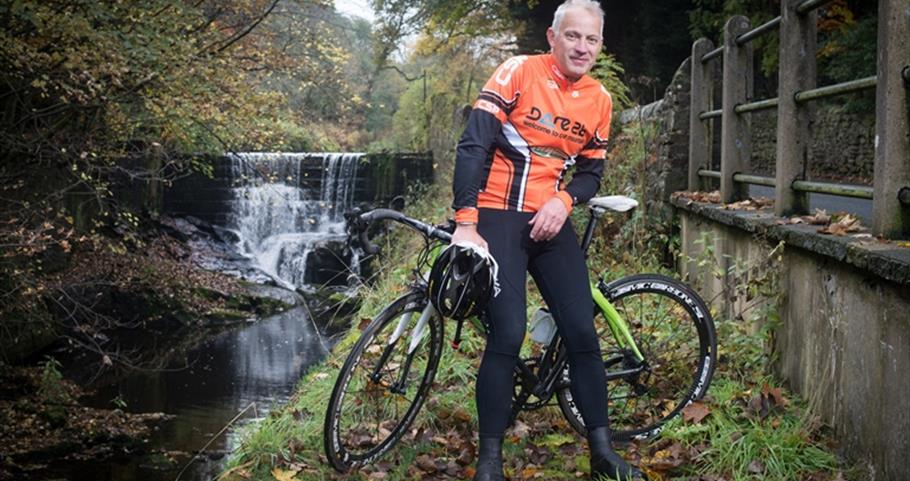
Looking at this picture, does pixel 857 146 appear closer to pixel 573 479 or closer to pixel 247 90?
pixel 247 90

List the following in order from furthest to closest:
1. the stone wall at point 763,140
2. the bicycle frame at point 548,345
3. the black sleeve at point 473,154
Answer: the stone wall at point 763,140, the bicycle frame at point 548,345, the black sleeve at point 473,154

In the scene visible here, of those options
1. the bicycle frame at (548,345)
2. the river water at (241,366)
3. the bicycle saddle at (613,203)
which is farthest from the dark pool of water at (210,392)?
the bicycle saddle at (613,203)

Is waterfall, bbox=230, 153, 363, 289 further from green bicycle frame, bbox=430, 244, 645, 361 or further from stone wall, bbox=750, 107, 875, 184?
green bicycle frame, bbox=430, 244, 645, 361

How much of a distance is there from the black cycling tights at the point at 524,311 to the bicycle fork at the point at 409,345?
1.27 feet

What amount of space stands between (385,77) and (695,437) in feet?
135

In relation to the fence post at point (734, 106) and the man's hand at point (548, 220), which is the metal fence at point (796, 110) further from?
the man's hand at point (548, 220)

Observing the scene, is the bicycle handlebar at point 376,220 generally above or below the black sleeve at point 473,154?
below

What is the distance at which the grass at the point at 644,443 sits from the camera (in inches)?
156

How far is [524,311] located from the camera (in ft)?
11.9

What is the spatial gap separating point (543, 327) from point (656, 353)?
0.94 metres

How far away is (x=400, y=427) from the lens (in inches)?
166

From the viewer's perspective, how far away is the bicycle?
3.87 meters

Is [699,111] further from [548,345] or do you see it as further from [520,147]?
[520,147]

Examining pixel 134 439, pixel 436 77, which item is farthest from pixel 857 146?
pixel 436 77
